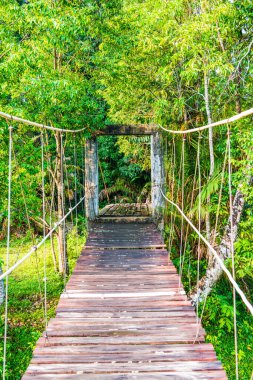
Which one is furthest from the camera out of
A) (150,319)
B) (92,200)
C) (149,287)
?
(92,200)

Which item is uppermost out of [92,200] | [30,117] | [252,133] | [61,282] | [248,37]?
[248,37]

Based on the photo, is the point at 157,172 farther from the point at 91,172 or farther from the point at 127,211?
the point at 127,211

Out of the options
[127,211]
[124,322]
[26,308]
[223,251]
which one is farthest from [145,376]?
[127,211]

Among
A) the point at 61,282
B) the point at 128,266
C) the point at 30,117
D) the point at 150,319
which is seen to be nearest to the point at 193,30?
the point at 30,117

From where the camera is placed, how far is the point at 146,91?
550cm

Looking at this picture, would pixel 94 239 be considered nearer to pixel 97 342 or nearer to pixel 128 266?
pixel 128 266

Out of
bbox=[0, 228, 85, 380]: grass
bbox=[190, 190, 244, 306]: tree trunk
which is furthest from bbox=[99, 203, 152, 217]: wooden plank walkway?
bbox=[190, 190, 244, 306]: tree trunk

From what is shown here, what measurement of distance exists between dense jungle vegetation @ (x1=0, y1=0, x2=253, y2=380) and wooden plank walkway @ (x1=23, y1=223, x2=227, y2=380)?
79 cm

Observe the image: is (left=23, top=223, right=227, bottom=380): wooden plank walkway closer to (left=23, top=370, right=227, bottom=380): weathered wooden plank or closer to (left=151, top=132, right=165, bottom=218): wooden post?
(left=23, top=370, right=227, bottom=380): weathered wooden plank

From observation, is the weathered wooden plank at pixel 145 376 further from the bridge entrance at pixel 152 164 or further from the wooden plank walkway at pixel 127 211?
the wooden plank walkway at pixel 127 211

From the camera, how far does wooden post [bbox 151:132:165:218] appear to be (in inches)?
214

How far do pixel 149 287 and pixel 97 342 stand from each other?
957 mm

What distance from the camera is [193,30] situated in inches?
143

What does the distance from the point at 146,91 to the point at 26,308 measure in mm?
3972
